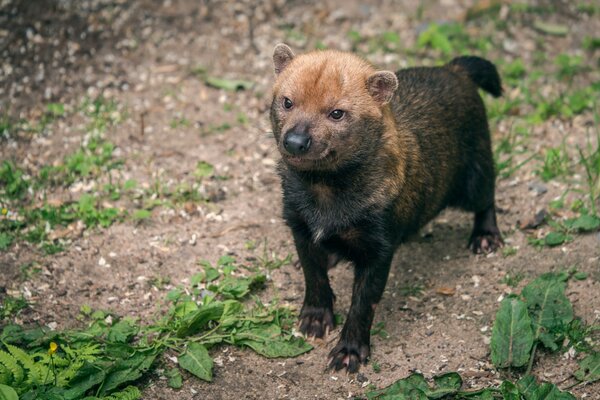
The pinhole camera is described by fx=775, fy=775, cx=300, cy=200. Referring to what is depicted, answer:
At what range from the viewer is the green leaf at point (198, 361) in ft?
16.6

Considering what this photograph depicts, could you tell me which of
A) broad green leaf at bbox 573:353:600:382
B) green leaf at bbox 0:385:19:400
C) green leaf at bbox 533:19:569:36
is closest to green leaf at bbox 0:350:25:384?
green leaf at bbox 0:385:19:400

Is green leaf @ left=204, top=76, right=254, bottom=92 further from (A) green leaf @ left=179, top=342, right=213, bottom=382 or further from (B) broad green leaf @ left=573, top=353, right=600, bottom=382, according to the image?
(B) broad green leaf @ left=573, top=353, right=600, bottom=382

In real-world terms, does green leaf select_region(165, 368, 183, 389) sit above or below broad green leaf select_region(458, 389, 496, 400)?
below

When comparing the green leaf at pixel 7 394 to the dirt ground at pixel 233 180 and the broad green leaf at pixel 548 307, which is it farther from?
the broad green leaf at pixel 548 307

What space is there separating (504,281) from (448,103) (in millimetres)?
1433

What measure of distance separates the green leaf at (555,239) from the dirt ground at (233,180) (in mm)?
60

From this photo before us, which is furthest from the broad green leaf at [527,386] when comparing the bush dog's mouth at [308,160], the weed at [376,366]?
the bush dog's mouth at [308,160]

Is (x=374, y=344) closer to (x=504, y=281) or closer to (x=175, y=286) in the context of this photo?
(x=504, y=281)

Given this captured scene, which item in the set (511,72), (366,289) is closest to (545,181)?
(511,72)

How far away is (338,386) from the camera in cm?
520

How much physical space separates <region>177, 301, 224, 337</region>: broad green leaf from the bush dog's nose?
4.57 feet

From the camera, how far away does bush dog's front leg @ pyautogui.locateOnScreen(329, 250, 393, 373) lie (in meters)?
5.21

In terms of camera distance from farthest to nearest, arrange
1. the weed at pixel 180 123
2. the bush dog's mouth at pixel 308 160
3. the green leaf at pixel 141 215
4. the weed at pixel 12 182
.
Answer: the weed at pixel 180 123, the weed at pixel 12 182, the green leaf at pixel 141 215, the bush dog's mouth at pixel 308 160

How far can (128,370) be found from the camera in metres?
4.93
